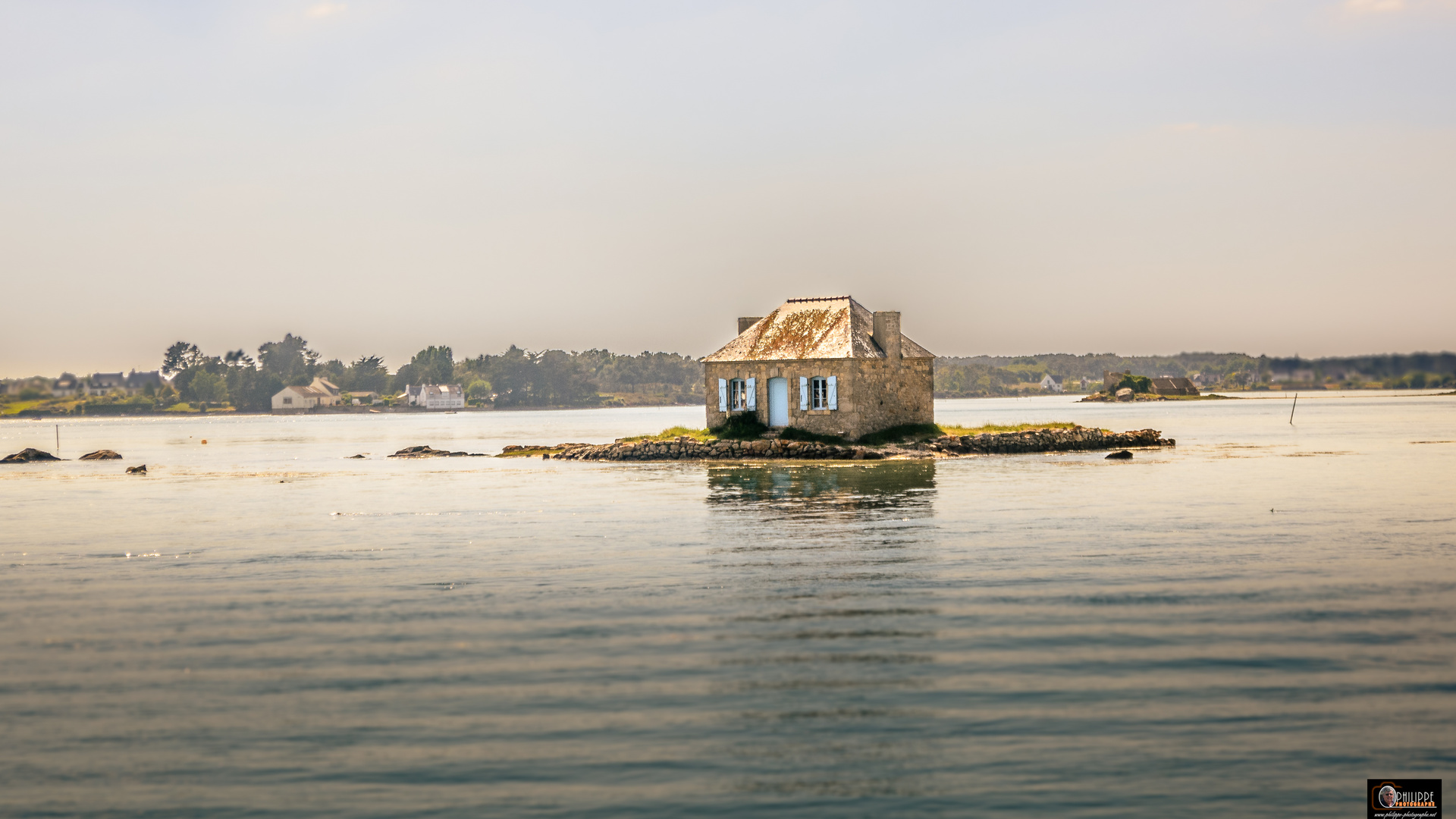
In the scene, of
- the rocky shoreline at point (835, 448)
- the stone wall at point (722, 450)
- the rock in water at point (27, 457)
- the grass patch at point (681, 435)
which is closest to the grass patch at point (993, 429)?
the rocky shoreline at point (835, 448)

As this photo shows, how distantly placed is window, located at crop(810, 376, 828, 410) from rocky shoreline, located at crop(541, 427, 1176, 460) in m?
2.07

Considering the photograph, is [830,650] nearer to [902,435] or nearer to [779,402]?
[779,402]

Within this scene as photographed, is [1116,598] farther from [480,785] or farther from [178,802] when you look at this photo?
[178,802]

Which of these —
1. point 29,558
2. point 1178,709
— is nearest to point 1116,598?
point 1178,709

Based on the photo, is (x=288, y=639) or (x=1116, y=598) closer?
(x=288, y=639)

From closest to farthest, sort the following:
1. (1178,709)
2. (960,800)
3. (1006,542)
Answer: (960,800)
(1178,709)
(1006,542)

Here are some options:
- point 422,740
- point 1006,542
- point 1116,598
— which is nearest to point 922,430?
point 1006,542

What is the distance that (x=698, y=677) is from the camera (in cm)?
1291

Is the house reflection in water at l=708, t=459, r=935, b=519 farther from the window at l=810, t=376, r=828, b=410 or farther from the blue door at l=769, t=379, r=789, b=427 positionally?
the blue door at l=769, t=379, r=789, b=427

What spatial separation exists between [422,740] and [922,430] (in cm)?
4856

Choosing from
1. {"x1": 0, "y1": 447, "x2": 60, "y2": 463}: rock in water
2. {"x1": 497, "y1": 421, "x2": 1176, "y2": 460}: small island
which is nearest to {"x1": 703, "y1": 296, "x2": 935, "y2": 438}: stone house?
{"x1": 497, "y1": 421, "x2": 1176, "y2": 460}: small island

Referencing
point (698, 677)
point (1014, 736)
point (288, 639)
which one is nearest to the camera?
point (1014, 736)

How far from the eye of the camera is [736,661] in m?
13.7

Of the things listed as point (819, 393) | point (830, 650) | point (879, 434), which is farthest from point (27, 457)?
point (830, 650)
